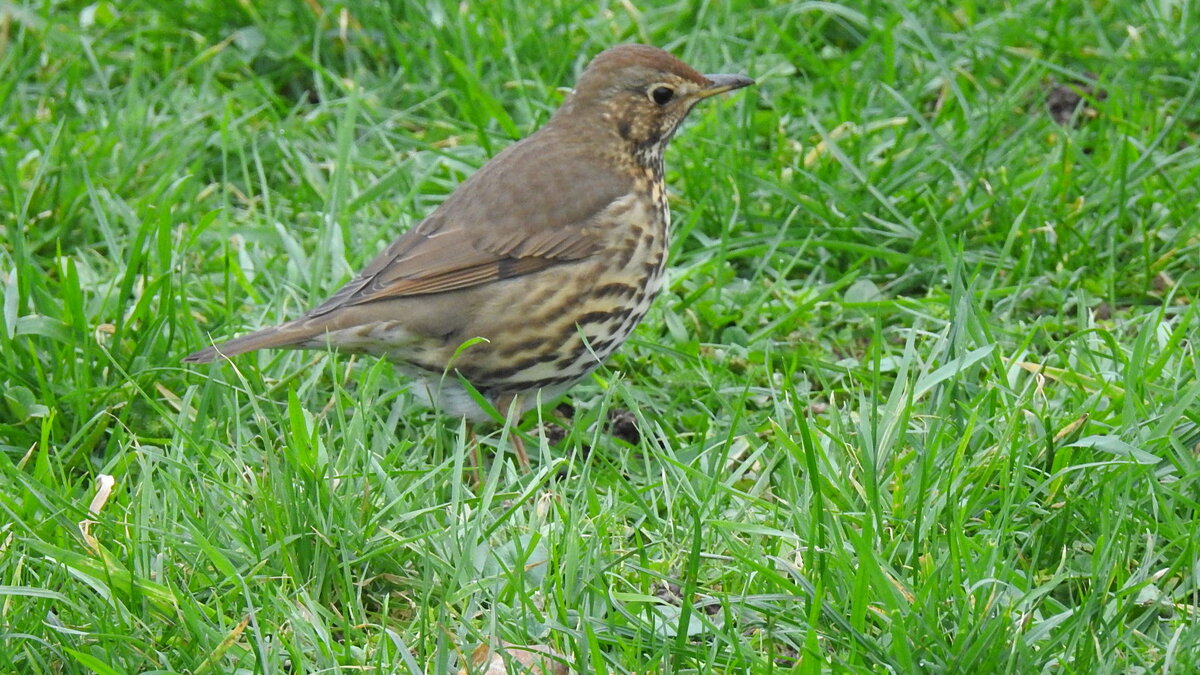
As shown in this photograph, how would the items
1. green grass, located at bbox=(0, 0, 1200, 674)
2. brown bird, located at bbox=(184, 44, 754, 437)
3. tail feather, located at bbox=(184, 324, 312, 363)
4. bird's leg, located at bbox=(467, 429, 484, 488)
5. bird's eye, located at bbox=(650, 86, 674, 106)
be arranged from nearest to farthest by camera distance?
1. green grass, located at bbox=(0, 0, 1200, 674)
2. tail feather, located at bbox=(184, 324, 312, 363)
3. bird's leg, located at bbox=(467, 429, 484, 488)
4. brown bird, located at bbox=(184, 44, 754, 437)
5. bird's eye, located at bbox=(650, 86, 674, 106)

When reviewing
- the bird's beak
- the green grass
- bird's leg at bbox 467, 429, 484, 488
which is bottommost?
bird's leg at bbox 467, 429, 484, 488

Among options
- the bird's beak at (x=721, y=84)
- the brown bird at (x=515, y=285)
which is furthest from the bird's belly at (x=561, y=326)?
the bird's beak at (x=721, y=84)

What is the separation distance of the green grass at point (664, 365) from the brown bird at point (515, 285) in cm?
19

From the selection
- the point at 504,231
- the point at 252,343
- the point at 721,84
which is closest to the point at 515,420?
the point at 504,231

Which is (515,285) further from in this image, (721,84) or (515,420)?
(721,84)

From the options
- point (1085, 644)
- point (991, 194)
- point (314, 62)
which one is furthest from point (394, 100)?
point (1085, 644)

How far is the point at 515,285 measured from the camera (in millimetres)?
4703

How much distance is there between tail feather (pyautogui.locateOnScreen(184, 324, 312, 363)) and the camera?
4332mm

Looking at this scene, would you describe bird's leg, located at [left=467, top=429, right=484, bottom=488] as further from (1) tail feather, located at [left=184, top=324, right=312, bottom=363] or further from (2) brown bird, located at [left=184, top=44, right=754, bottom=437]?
(1) tail feather, located at [left=184, top=324, right=312, bottom=363]

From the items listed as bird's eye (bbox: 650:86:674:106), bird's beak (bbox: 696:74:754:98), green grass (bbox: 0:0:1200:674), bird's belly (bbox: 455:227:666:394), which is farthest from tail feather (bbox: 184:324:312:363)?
bird's beak (bbox: 696:74:754:98)

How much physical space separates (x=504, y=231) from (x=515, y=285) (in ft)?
0.60

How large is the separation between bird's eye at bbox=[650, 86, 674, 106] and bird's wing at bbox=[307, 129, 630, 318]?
30cm

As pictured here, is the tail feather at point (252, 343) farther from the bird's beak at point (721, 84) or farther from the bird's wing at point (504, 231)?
the bird's beak at point (721, 84)

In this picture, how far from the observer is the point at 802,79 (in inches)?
262
